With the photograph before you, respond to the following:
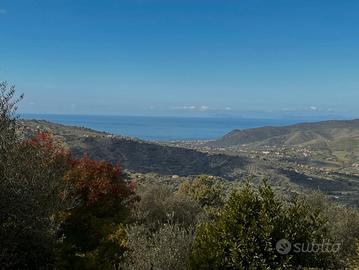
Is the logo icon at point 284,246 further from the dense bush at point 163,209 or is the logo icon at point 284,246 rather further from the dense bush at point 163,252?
the dense bush at point 163,209

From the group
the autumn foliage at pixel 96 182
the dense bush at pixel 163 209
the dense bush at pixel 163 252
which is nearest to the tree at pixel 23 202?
the dense bush at pixel 163 252

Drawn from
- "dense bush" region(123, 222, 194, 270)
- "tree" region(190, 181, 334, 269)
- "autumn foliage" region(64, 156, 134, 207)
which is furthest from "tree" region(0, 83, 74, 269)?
"autumn foliage" region(64, 156, 134, 207)

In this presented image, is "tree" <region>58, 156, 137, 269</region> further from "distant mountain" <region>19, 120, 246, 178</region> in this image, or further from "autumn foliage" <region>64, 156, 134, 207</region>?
"distant mountain" <region>19, 120, 246, 178</region>

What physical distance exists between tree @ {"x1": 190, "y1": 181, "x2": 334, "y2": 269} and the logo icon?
5.0 inches

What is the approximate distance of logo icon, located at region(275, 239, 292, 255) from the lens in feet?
49.9

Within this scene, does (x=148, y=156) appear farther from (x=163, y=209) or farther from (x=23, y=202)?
(x=23, y=202)

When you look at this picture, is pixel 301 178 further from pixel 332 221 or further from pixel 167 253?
pixel 167 253

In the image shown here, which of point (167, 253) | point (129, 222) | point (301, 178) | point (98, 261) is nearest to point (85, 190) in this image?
point (129, 222)

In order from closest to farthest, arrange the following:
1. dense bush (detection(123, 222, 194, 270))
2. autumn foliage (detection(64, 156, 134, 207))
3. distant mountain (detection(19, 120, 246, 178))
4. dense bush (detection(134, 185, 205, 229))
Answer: dense bush (detection(123, 222, 194, 270)), dense bush (detection(134, 185, 205, 229)), autumn foliage (detection(64, 156, 134, 207)), distant mountain (detection(19, 120, 246, 178))

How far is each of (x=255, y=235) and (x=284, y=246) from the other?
1164 millimetres

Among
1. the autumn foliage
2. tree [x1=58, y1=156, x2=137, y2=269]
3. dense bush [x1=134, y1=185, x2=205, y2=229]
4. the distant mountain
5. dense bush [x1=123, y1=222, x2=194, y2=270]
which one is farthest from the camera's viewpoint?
the distant mountain

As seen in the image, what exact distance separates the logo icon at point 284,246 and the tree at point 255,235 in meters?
0.13

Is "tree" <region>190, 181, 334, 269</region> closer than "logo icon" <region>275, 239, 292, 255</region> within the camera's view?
Yes

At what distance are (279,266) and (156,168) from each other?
95925mm
